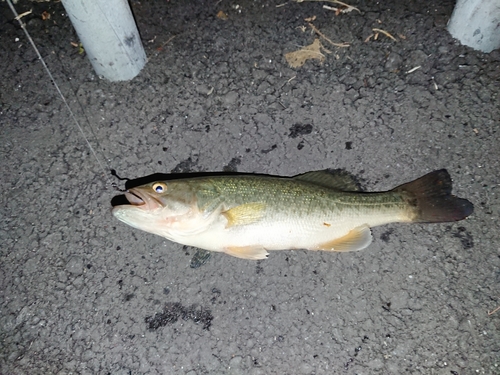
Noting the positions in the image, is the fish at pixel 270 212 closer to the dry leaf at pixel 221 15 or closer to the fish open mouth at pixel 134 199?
the fish open mouth at pixel 134 199

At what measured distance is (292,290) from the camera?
3.66 meters

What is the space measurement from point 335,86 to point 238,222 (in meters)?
1.92

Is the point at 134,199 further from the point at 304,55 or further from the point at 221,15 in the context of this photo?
the point at 221,15

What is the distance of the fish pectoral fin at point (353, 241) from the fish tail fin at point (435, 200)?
1.46 feet

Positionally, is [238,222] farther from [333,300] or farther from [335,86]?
[335,86]

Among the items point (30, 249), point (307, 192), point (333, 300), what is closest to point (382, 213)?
point (307, 192)

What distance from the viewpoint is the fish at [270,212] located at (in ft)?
11.2

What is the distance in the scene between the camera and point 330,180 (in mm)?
3777

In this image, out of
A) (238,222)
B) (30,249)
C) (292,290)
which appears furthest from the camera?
(30,249)

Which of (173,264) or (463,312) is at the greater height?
(173,264)

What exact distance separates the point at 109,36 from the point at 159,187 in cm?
164

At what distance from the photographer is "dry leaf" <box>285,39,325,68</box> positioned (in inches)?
Answer: 172

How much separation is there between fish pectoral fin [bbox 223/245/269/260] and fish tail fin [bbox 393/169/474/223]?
1387 millimetres

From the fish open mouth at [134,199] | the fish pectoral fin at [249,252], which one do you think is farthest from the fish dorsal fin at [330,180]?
the fish open mouth at [134,199]
